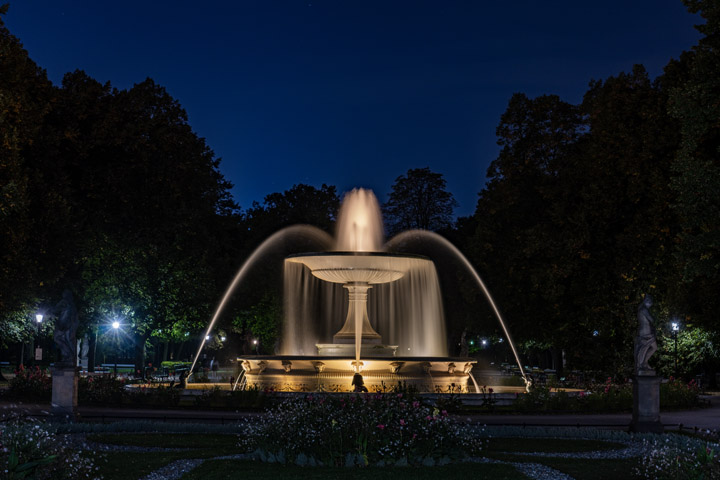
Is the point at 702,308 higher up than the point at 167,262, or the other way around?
the point at 167,262

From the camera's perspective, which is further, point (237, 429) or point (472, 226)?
point (472, 226)

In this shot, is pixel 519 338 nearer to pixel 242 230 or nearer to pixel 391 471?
pixel 242 230

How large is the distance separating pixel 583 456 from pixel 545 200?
23165 mm

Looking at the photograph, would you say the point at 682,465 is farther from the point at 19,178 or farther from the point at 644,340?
the point at 19,178

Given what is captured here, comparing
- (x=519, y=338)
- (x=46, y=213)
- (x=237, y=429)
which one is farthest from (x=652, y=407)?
(x=519, y=338)

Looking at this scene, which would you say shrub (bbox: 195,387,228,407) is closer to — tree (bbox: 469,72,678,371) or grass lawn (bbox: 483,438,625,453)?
grass lawn (bbox: 483,438,625,453)

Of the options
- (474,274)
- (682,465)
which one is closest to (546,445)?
(682,465)

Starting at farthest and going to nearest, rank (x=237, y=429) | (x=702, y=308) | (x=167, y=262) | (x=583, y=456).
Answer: (x=167, y=262)
(x=702, y=308)
(x=237, y=429)
(x=583, y=456)

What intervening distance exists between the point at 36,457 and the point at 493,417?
47.0ft

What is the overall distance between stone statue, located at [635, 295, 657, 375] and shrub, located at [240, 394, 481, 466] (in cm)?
751

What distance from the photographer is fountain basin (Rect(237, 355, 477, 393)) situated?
25375mm

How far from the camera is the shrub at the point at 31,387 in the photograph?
26.9 metres

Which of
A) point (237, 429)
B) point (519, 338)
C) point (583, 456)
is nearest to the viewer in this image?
point (583, 456)

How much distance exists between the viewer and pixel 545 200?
3694cm
